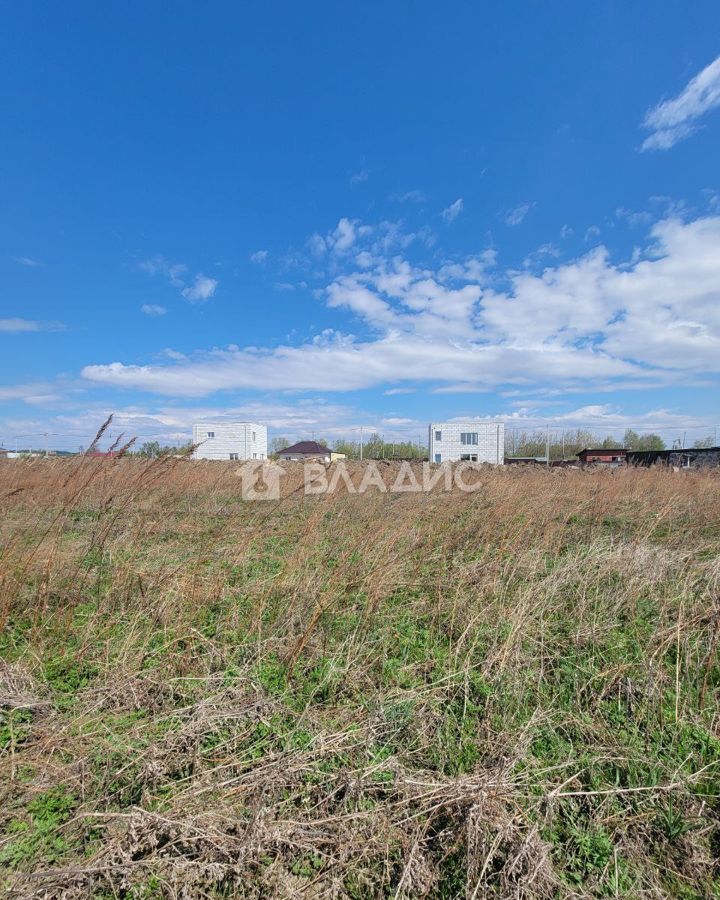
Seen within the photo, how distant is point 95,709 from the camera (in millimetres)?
1701

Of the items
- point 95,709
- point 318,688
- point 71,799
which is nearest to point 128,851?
point 71,799

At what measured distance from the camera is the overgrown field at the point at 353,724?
3.88ft

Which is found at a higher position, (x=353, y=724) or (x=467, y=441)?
(x=467, y=441)

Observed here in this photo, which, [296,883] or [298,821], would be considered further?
[298,821]

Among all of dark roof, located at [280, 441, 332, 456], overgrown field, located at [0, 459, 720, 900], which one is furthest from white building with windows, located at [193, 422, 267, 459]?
overgrown field, located at [0, 459, 720, 900]

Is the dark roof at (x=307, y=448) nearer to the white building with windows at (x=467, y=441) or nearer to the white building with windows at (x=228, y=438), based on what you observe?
the white building with windows at (x=228, y=438)

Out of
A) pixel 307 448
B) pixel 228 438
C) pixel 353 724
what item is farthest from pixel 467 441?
pixel 353 724

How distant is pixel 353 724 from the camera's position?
5.47ft

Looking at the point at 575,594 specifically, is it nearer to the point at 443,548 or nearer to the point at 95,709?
the point at 443,548

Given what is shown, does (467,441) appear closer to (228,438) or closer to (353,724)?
(228,438)

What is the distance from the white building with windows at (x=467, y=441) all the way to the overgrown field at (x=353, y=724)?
41966 mm

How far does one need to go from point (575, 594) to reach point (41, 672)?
3450 millimetres

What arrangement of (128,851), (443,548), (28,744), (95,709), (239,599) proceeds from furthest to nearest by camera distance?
(443,548) < (239,599) < (95,709) < (28,744) < (128,851)

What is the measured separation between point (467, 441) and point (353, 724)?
45.2 meters
